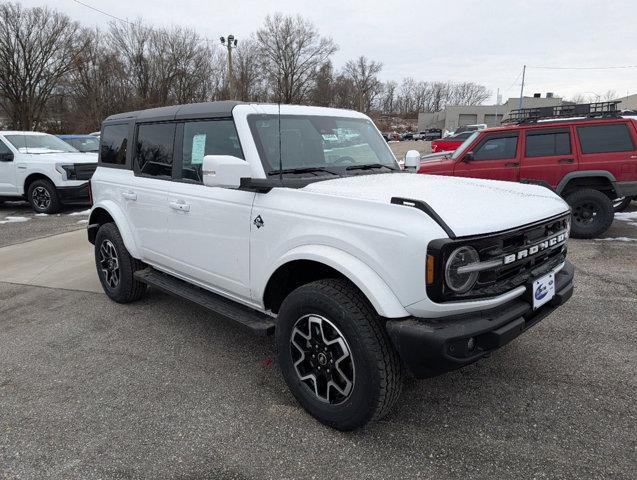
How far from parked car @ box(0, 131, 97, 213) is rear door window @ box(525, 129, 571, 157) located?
8.61 metres

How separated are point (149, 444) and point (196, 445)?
26cm

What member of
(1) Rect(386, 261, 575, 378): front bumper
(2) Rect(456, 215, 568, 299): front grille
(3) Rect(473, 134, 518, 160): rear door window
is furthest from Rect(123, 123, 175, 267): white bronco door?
(3) Rect(473, 134, 518, 160): rear door window

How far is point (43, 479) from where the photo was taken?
2.31 m

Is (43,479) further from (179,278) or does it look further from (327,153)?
(327,153)

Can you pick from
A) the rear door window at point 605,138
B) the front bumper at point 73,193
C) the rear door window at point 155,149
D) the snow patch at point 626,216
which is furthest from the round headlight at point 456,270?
the front bumper at point 73,193

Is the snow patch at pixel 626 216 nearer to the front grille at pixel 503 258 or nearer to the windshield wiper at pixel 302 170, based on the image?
the front grille at pixel 503 258

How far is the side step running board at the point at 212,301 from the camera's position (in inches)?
120

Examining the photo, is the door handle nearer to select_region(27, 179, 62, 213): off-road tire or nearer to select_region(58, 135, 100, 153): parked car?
select_region(27, 179, 62, 213): off-road tire

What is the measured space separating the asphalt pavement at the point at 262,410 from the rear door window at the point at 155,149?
1.40 metres

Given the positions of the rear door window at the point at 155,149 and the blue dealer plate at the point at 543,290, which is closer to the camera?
the blue dealer plate at the point at 543,290

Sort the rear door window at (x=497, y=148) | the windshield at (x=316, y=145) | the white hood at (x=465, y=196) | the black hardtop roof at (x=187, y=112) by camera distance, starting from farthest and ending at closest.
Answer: the rear door window at (x=497, y=148), the black hardtop roof at (x=187, y=112), the windshield at (x=316, y=145), the white hood at (x=465, y=196)

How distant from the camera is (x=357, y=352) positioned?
2395 mm

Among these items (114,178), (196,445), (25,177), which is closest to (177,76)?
(25,177)

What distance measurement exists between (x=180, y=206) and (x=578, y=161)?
633cm
